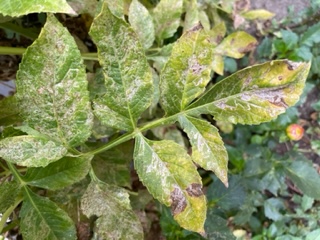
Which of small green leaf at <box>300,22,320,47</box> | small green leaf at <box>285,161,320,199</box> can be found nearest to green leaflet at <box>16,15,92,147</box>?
small green leaf at <box>285,161,320,199</box>

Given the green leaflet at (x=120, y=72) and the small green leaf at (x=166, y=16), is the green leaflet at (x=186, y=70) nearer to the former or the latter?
the green leaflet at (x=120, y=72)

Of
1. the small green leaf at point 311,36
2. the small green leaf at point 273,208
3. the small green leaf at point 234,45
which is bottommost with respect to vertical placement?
the small green leaf at point 273,208

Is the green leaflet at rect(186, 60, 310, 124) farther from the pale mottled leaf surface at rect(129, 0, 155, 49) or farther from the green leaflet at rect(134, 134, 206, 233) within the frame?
the pale mottled leaf surface at rect(129, 0, 155, 49)

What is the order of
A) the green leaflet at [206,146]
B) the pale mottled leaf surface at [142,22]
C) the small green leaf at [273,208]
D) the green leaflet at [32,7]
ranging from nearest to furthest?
the green leaflet at [32,7] → the green leaflet at [206,146] → the pale mottled leaf surface at [142,22] → the small green leaf at [273,208]

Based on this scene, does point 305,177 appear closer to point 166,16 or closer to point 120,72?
point 166,16

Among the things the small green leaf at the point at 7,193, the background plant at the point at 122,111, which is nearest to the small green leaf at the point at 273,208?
the background plant at the point at 122,111

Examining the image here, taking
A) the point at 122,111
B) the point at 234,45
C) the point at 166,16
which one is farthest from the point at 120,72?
the point at 234,45

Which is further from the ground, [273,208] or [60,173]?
[60,173]
